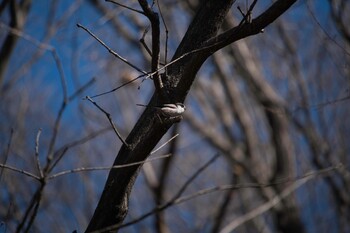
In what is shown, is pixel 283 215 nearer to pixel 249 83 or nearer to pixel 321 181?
pixel 321 181

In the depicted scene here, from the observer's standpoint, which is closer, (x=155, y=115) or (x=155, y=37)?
(x=155, y=37)

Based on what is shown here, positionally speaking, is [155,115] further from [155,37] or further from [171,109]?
[155,37]

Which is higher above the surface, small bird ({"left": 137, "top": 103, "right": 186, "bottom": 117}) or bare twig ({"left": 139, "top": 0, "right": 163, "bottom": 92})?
bare twig ({"left": 139, "top": 0, "right": 163, "bottom": 92})

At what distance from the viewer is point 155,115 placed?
1714mm

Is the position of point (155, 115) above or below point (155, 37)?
below

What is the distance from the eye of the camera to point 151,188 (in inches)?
194

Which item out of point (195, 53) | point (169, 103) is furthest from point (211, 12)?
point (169, 103)

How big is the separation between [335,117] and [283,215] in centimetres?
160

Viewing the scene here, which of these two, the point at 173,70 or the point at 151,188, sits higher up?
the point at 173,70

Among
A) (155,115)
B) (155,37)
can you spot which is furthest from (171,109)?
(155,37)

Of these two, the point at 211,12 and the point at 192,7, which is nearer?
the point at 211,12

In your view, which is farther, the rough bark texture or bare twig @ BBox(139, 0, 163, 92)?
the rough bark texture

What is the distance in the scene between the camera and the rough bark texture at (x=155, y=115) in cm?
169

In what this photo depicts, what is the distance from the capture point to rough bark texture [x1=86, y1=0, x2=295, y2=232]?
169 centimetres
